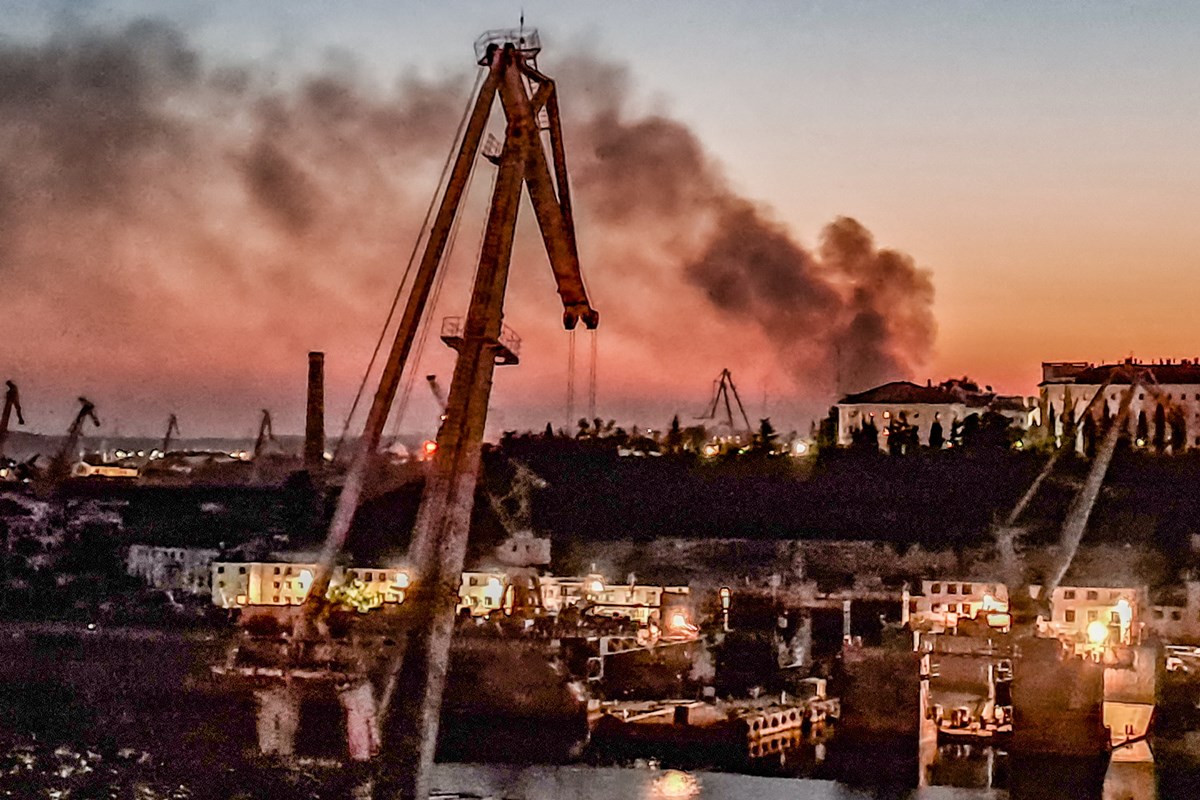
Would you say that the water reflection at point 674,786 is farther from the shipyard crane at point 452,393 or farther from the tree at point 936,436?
the tree at point 936,436

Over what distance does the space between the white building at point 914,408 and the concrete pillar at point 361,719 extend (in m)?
28.1

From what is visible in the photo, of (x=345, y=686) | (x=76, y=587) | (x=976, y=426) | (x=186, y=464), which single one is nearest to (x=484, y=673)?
(x=345, y=686)

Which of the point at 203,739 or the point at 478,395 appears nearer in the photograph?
the point at 478,395

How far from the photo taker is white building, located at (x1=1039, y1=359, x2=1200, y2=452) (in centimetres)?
4994

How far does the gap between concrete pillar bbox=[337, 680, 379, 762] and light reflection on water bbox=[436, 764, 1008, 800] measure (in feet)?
4.80

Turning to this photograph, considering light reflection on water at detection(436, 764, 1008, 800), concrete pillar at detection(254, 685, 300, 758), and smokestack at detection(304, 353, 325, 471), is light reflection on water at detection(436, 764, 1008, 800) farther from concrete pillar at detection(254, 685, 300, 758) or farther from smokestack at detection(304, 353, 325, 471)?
smokestack at detection(304, 353, 325, 471)

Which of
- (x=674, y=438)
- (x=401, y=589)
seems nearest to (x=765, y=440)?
(x=674, y=438)

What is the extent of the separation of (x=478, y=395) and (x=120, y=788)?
7.72 m

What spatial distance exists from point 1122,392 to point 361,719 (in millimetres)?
33358

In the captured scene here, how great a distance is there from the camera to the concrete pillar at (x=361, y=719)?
25094 millimetres

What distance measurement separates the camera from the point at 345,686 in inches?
1030

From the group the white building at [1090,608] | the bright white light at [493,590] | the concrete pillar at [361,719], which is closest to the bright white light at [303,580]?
the bright white light at [493,590]

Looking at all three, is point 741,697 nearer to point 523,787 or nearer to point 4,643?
point 523,787

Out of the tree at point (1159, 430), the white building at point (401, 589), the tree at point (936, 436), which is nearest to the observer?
the white building at point (401, 589)
